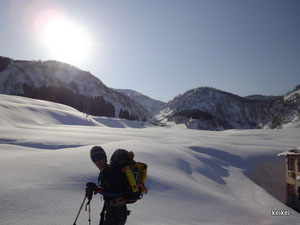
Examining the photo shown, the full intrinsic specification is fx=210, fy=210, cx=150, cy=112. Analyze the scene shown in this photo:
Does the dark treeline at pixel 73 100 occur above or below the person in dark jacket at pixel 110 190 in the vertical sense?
above

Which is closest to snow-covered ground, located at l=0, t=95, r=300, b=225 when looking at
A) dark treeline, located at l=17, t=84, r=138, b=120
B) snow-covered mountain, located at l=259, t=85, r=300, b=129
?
dark treeline, located at l=17, t=84, r=138, b=120

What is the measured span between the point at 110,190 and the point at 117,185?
0.12m

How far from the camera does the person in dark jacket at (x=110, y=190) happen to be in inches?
117

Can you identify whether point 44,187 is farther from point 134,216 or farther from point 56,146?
point 56,146

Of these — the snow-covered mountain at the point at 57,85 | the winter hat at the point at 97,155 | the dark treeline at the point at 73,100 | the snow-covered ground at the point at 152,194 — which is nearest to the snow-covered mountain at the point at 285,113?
the snow-covered mountain at the point at 57,85

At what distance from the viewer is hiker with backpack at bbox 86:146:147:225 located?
9.78 feet

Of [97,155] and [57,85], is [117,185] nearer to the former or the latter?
[97,155]

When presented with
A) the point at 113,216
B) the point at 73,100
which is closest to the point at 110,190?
the point at 113,216

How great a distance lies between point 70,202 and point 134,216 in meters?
1.54

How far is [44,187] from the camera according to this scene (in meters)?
5.31

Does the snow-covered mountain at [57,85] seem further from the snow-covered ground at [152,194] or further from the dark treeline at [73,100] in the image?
the snow-covered ground at [152,194]

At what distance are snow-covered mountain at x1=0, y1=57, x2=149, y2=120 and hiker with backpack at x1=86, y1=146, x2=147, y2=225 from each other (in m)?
107

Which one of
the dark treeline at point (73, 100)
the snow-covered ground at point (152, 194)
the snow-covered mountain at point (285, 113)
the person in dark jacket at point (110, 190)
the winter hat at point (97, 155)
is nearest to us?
the person in dark jacket at point (110, 190)

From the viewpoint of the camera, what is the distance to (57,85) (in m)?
121
